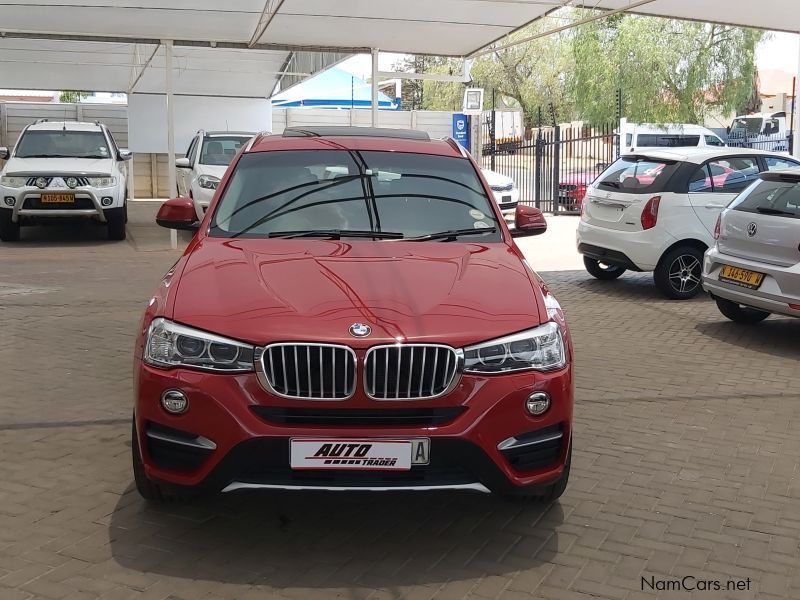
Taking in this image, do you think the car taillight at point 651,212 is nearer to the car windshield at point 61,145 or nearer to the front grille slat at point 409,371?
the front grille slat at point 409,371

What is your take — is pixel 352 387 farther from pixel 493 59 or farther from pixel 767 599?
pixel 493 59

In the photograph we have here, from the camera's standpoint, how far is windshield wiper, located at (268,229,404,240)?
5.00 meters

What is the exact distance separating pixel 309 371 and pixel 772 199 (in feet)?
19.6

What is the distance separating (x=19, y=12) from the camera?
45.2 ft

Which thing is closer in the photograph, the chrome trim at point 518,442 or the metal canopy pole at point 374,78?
the chrome trim at point 518,442

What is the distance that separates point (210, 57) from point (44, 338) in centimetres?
1478

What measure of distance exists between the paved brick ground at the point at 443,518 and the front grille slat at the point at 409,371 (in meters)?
0.74

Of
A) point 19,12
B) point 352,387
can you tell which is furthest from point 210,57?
point 352,387

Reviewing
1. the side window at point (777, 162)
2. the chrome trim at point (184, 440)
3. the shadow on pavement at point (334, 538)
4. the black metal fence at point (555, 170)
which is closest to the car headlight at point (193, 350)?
the chrome trim at point (184, 440)

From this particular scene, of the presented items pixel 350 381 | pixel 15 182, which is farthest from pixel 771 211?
pixel 15 182

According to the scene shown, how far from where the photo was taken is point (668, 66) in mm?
34375

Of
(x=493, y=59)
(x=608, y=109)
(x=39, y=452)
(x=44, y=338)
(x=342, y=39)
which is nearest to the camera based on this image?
(x=39, y=452)

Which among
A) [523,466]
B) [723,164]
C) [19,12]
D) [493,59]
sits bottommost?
[523,466]

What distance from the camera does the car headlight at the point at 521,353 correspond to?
3869 mm
